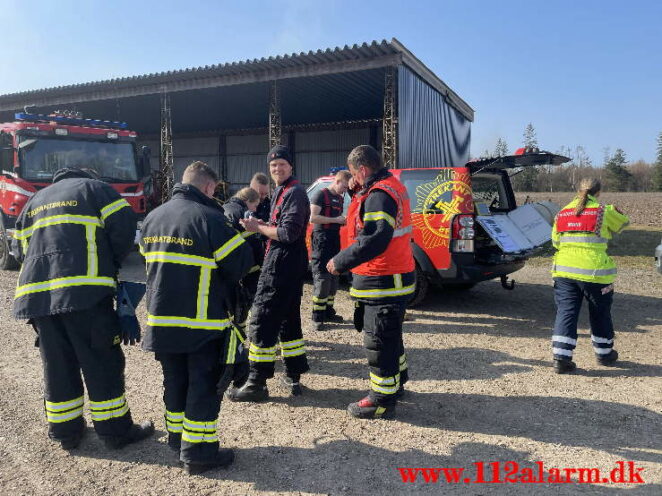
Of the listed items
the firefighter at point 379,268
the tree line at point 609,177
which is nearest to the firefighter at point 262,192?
the firefighter at point 379,268

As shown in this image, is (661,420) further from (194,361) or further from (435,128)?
(435,128)

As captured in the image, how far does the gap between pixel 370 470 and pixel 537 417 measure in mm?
1426

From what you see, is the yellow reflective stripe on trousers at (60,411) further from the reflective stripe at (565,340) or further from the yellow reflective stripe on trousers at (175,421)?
the reflective stripe at (565,340)

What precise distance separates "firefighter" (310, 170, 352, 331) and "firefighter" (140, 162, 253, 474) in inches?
109

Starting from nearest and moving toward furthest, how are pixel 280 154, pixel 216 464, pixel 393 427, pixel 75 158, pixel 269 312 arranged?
pixel 216 464 → pixel 393 427 → pixel 269 312 → pixel 280 154 → pixel 75 158

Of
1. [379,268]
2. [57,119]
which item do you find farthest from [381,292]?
[57,119]

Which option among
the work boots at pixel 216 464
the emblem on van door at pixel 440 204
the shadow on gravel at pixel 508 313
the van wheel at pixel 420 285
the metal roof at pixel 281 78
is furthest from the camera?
the metal roof at pixel 281 78

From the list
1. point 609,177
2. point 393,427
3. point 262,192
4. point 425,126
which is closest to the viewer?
point 393,427

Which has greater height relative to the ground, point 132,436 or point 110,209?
point 110,209

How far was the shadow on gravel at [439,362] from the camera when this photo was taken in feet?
14.0

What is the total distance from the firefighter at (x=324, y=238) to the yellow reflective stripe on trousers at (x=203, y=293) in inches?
114

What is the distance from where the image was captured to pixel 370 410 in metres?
3.39

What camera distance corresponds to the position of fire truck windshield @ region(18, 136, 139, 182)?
325 inches

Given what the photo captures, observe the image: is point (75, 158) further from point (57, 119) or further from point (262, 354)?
point (262, 354)
